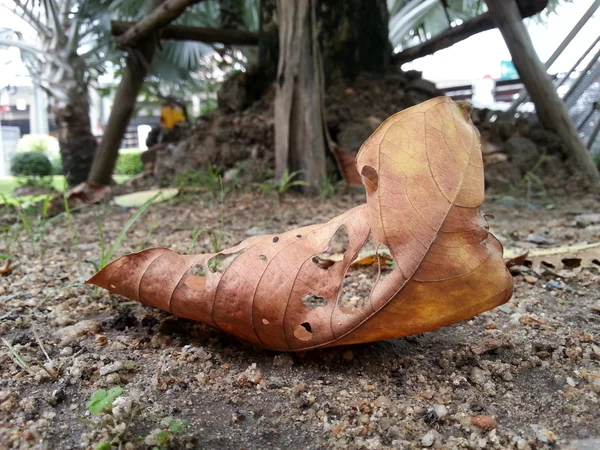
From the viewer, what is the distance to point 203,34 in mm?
3553

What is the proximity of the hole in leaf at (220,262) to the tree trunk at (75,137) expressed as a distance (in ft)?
14.6

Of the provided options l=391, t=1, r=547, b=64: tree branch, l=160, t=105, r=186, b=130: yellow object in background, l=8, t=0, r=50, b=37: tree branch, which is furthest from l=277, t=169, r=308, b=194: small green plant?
l=160, t=105, r=186, b=130: yellow object in background

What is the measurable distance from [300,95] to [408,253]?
222 centimetres

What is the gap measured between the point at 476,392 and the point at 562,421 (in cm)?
10

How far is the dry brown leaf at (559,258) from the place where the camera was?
117 centimetres

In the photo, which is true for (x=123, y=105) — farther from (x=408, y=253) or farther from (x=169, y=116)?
(x=169, y=116)

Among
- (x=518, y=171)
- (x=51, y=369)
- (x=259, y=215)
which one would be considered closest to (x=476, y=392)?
(x=51, y=369)

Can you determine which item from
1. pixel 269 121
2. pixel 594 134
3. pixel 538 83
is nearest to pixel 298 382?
pixel 269 121

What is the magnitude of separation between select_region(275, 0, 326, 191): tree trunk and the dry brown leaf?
5.15 ft

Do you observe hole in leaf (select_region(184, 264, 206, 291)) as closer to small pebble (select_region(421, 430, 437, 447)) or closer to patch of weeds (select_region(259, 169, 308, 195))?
small pebble (select_region(421, 430, 437, 447))

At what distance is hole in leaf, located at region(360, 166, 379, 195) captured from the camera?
63 cm

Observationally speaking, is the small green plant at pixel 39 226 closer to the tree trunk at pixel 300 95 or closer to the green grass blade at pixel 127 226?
the green grass blade at pixel 127 226

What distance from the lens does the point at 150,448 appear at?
0.54m

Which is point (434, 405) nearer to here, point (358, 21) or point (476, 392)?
point (476, 392)
